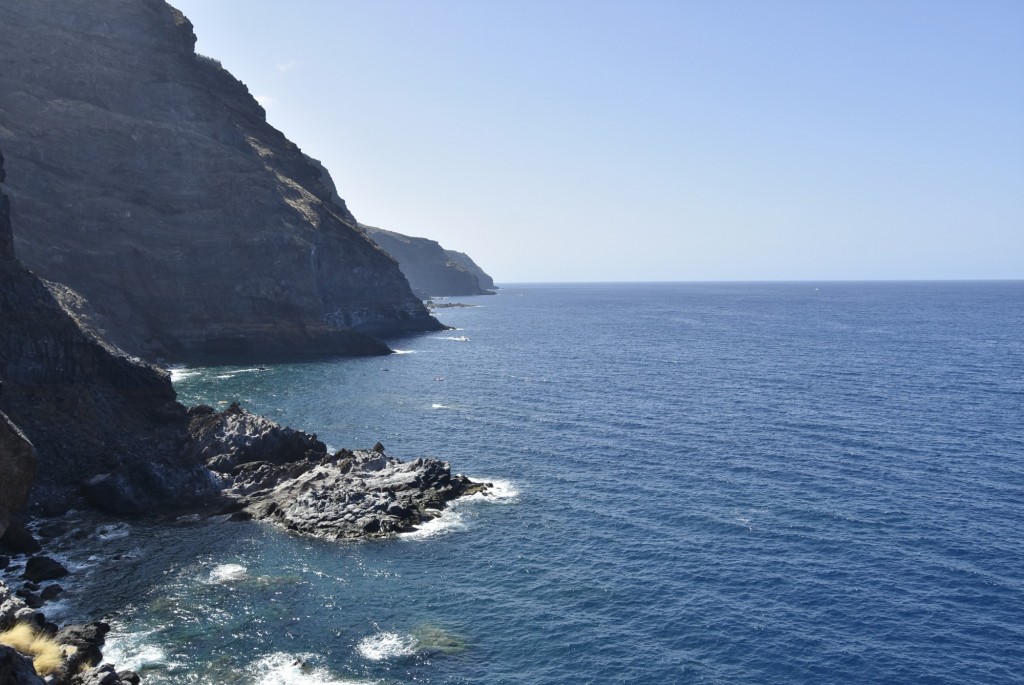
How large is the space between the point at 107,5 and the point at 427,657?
172307mm

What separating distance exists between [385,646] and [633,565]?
18.3 meters

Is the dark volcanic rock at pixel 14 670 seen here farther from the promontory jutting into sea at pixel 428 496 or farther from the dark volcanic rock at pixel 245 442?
the dark volcanic rock at pixel 245 442

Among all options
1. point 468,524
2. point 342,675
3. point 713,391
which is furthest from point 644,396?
point 342,675

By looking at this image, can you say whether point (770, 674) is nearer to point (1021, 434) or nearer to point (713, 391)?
point (1021, 434)

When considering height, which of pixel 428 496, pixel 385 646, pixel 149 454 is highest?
pixel 149 454

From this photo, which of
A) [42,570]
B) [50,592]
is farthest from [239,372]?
[50,592]

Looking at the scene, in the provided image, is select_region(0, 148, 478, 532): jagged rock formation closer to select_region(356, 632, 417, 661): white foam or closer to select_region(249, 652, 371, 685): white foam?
select_region(356, 632, 417, 661): white foam

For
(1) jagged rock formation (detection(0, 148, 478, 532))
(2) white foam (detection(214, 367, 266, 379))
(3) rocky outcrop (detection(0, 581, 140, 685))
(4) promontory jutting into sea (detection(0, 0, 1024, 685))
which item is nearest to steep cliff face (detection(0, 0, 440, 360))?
(4) promontory jutting into sea (detection(0, 0, 1024, 685))

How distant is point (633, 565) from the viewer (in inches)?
1946

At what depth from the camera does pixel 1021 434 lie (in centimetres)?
8162

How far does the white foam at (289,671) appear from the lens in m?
35.9

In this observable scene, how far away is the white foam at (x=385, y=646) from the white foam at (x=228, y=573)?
40.0 feet

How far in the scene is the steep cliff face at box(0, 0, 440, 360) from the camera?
12388 centimetres

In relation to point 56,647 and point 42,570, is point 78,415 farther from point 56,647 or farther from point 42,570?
point 56,647
